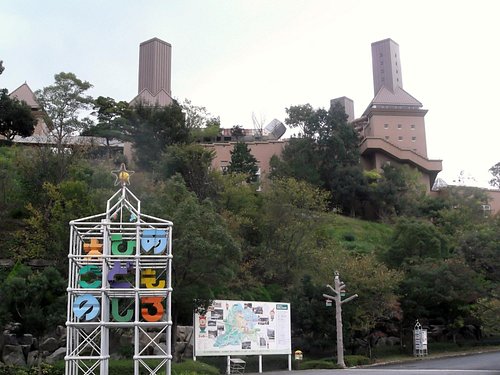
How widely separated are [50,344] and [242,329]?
796cm

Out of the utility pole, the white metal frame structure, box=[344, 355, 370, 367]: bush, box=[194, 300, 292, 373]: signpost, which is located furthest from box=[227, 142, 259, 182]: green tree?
the white metal frame structure

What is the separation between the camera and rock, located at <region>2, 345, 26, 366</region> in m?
22.8

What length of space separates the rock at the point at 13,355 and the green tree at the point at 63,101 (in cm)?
2154

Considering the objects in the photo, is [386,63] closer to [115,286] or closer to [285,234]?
[285,234]

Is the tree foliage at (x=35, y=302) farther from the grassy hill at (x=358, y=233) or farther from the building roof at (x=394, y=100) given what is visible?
the building roof at (x=394, y=100)

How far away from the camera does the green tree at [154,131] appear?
40534 millimetres

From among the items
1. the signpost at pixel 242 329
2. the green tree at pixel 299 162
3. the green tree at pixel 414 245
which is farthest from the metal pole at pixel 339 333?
the green tree at pixel 299 162

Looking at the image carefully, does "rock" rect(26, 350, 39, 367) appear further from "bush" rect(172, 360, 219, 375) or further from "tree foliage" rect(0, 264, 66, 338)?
"bush" rect(172, 360, 219, 375)

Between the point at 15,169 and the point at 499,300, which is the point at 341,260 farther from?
the point at 15,169

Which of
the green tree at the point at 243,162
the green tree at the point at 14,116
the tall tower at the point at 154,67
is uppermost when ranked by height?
the tall tower at the point at 154,67

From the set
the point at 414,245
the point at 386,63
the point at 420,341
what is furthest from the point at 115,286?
the point at 386,63

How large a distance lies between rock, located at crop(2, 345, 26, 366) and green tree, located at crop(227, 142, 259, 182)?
26.7 metres

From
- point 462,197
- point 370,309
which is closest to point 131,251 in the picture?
point 370,309

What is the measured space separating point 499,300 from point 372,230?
2758 cm
